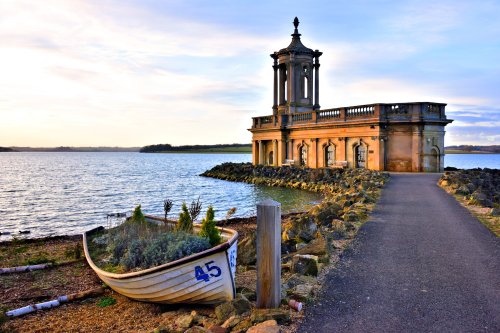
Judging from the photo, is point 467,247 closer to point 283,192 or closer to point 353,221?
point 353,221

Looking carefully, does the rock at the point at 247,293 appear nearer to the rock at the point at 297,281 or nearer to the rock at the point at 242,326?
the rock at the point at 297,281

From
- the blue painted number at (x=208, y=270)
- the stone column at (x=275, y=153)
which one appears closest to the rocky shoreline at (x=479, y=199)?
the blue painted number at (x=208, y=270)

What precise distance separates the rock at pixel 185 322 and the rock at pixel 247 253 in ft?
10.7

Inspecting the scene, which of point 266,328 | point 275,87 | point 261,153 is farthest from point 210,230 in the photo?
point 275,87

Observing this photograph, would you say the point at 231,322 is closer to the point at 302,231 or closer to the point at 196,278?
the point at 196,278

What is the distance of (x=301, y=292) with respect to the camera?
6.54 m

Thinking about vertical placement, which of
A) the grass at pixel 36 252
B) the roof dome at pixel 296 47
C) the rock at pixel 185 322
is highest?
the roof dome at pixel 296 47

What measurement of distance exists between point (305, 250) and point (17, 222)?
70.7 ft

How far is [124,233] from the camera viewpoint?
10906 mm

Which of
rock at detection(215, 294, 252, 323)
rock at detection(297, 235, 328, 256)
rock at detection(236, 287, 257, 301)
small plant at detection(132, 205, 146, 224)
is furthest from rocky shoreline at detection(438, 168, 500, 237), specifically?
small plant at detection(132, 205, 146, 224)

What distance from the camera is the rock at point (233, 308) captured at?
605cm

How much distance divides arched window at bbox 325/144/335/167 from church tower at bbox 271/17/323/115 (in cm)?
803

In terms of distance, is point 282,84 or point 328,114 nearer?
point 328,114

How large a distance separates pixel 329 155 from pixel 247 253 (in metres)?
29.4
